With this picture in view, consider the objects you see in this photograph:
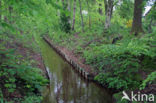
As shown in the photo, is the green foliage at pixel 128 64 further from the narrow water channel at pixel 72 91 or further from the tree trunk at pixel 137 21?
the tree trunk at pixel 137 21

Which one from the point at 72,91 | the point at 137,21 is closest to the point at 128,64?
the point at 72,91

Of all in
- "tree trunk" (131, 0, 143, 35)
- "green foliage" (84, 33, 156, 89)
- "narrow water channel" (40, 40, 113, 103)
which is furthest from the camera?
"tree trunk" (131, 0, 143, 35)

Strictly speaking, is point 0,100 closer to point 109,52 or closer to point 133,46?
point 109,52

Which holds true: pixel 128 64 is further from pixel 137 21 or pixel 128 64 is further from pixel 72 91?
pixel 137 21

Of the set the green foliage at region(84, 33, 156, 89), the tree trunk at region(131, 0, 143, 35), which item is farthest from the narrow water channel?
the tree trunk at region(131, 0, 143, 35)

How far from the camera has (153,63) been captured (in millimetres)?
6660

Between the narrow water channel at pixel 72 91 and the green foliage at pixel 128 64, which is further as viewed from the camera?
the narrow water channel at pixel 72 91

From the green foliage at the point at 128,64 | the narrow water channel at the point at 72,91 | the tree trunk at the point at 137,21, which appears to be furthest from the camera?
the tree trunk at the point at 137,21

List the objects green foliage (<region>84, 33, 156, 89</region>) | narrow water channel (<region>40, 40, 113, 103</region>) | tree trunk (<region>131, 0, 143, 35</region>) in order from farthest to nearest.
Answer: tree trunk (<region>131, 0, 143, 35</region>) → narrow water channel (<region>40, 40, 113, 103</region>) → green foliage (<region>84, 33, 156, 89</region>)

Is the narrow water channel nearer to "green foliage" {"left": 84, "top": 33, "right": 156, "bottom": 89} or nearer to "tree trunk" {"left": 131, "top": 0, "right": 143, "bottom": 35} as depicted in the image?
"green foliage" {"left": 84, "top": 33, "right": 156, "bottom": 89}

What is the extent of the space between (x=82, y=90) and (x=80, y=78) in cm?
154

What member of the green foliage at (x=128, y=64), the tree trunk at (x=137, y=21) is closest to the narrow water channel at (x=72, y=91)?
the green foliage at (x=128, y=64)

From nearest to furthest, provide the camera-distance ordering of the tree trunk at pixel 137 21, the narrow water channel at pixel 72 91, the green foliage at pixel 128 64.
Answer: the green foliage at pixel 128 64 → the narrow water channel at pixel 72 91 → the tree trunk at pixel 137 21

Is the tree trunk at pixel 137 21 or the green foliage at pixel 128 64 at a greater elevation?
the tree trunk at pixel 137 21
